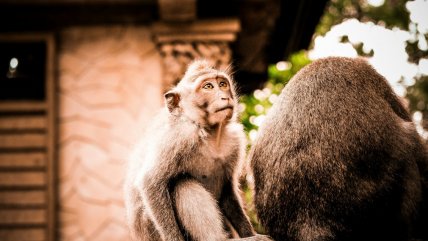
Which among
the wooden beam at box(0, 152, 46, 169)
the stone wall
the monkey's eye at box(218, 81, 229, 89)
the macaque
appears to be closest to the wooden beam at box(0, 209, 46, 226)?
the stone wall

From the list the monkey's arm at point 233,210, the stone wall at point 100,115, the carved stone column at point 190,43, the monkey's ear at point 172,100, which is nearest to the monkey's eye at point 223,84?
the monkey's ear at point 172,100

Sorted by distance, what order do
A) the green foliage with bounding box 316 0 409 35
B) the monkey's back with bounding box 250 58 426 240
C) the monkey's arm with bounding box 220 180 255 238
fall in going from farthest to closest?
the green foliage with bounding box 316 0 409 35, the monkey's arm with bounding box 220 180 255 238, the monkey's back with bounding box 250 58 426 240

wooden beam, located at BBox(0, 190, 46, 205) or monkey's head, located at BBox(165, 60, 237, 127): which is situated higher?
monkey's head, located at BBox(165, 60, 237, 127)

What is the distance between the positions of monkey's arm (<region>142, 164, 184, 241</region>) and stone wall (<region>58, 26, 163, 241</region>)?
10.6ft

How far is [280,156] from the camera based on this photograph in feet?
7.70

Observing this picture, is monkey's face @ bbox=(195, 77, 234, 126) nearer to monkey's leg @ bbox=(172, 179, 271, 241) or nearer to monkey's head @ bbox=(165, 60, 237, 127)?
monkey's head @ bbox=(165, 60, 237, 127)

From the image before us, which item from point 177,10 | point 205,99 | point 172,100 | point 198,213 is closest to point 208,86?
point 205,99

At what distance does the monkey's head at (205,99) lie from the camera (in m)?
2.42

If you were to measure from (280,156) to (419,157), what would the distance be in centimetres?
61

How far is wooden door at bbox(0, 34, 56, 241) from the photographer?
18.3ft

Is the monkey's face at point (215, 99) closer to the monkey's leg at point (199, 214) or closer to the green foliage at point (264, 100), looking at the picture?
the monkey's leg at point (199, 214)

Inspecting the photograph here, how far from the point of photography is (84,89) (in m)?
5.82

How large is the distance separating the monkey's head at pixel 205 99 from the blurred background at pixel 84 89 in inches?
111

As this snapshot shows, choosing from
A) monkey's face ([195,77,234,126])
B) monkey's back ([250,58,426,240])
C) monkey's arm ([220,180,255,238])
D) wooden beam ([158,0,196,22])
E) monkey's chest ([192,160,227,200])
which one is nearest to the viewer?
monkey's back ([250,58,426,240])
